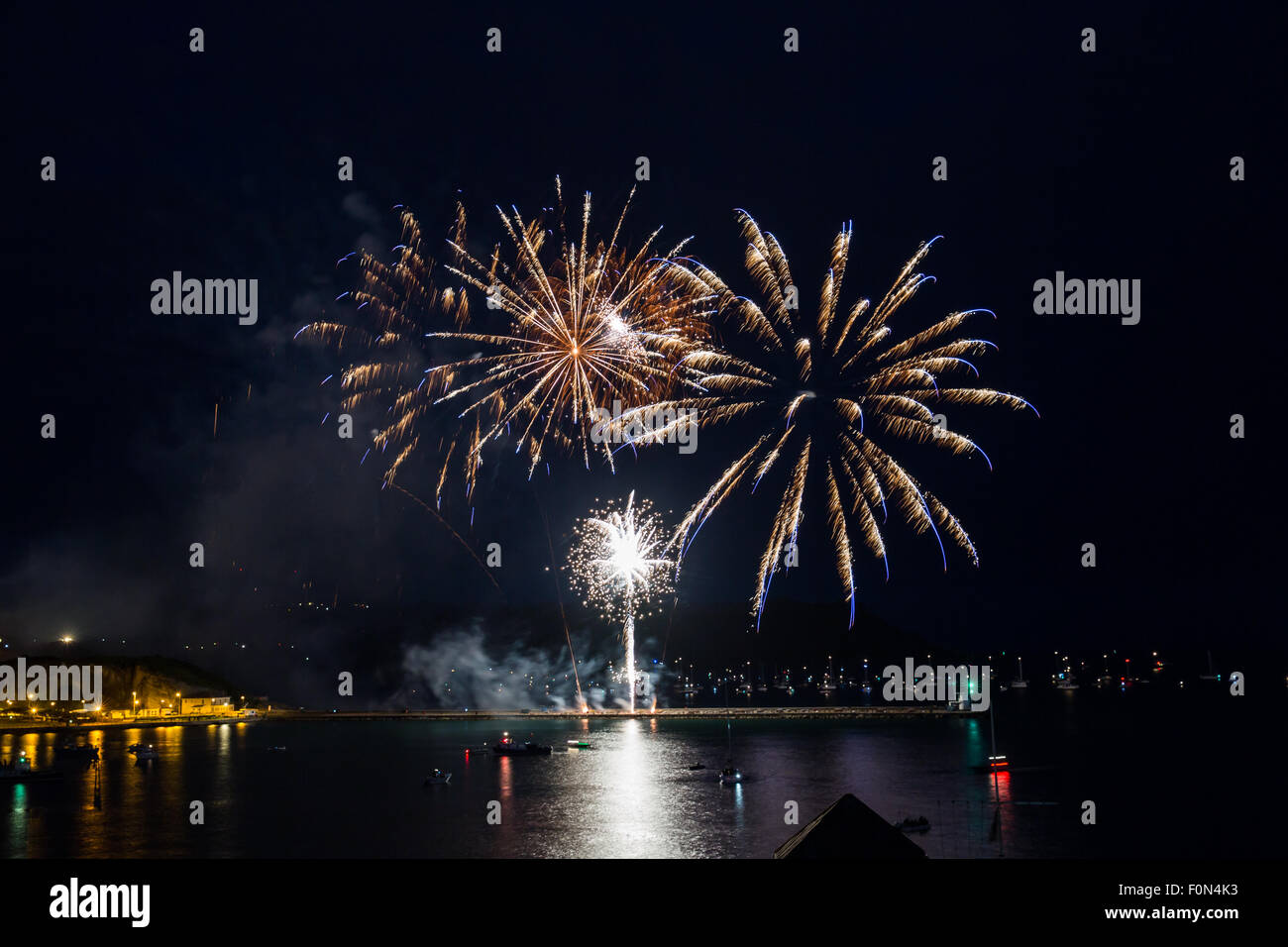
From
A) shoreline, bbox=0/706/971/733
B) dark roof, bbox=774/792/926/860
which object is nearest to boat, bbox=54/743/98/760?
shoreline, bbox=0/706/971/733

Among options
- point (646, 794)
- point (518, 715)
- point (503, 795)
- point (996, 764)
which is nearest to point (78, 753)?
point (503, 795)

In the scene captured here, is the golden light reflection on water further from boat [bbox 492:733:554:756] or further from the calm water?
boat [bbox 492:733:554:756]

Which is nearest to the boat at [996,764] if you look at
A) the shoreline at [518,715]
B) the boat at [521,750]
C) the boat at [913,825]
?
the boat at [913,825]

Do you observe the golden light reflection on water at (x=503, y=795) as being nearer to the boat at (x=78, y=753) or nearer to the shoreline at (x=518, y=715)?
the boat at (x=78, y=753)

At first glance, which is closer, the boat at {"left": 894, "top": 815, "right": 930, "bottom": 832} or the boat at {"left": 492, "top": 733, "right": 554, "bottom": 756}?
the boat at {"left": 894, "top": 815, "right": 930, "bottom": 832}

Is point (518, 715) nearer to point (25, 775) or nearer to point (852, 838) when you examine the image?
point (25, 775)
